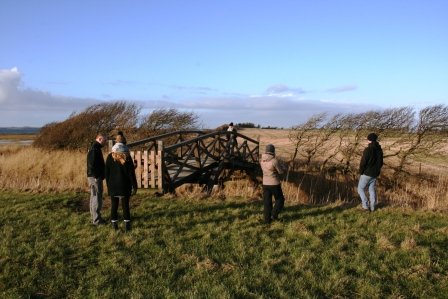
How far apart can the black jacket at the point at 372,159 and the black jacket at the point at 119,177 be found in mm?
4973

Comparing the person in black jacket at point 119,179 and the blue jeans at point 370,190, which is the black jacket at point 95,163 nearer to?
the person in black jacket at point 119,179

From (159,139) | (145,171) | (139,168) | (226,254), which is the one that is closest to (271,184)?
(226,254)

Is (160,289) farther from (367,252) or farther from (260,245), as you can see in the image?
(367,252)

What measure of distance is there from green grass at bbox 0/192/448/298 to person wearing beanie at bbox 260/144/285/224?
299 mm

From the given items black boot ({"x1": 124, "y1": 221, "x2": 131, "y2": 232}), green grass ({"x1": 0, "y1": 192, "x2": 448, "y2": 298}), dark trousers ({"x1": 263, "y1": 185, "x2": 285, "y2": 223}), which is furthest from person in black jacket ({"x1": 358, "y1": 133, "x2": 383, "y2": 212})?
black boot ({"x1": 124, "y1": 221, "x2": 131, "y2": 232})

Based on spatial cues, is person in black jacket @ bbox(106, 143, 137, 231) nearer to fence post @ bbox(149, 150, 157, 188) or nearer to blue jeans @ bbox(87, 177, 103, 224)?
blue jeans @ bbox(87, 177, 103, 224)

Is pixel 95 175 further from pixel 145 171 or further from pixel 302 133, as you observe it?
pixel 302 133

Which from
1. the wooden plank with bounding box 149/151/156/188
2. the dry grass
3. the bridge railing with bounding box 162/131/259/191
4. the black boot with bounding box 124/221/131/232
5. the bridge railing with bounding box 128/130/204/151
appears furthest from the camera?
the dry grass

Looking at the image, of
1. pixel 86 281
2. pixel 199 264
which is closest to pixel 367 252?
pixel 199 264

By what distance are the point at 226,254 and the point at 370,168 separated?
4529 millimetres

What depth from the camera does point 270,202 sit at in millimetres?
8023

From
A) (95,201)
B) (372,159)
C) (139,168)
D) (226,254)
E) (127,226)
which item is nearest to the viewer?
(226,254)

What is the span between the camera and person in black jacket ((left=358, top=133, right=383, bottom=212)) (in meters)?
8.99

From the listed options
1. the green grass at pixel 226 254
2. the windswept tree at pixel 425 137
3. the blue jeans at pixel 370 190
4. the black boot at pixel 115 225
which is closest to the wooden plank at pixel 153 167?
the green grass at pixel 226 254
